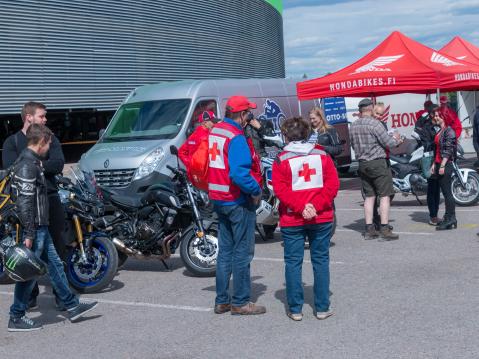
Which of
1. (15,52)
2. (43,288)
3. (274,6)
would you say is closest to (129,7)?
(15,52)

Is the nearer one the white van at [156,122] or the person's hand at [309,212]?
the person's hand at [309,212]

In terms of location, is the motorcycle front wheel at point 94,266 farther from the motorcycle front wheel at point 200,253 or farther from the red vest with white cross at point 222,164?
the red vest with white cross at point 222,164

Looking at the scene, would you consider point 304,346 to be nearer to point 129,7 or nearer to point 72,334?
point 72,334

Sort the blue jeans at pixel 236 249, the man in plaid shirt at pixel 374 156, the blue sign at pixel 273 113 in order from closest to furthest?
1. the blue jeans at pixel 236 249
2. the man in plaid shirt at pixel 374 156
3. the blue sign at pixel 273 113

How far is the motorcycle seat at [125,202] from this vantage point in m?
8.50

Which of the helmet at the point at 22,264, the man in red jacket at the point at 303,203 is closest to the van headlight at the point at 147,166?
the helmet at the point at 22,264

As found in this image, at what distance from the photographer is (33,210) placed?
6.20 metres

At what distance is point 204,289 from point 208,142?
1.81m

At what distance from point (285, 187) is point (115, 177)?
6862mm

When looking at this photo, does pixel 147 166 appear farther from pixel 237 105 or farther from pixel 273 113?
pixel 237 105

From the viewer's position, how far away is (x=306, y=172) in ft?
20.1

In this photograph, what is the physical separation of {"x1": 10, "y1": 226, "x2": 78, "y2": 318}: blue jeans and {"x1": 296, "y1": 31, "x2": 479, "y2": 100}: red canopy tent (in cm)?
991

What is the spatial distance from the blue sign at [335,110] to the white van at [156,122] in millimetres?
3237

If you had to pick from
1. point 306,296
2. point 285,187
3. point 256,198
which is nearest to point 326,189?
point 285,187
